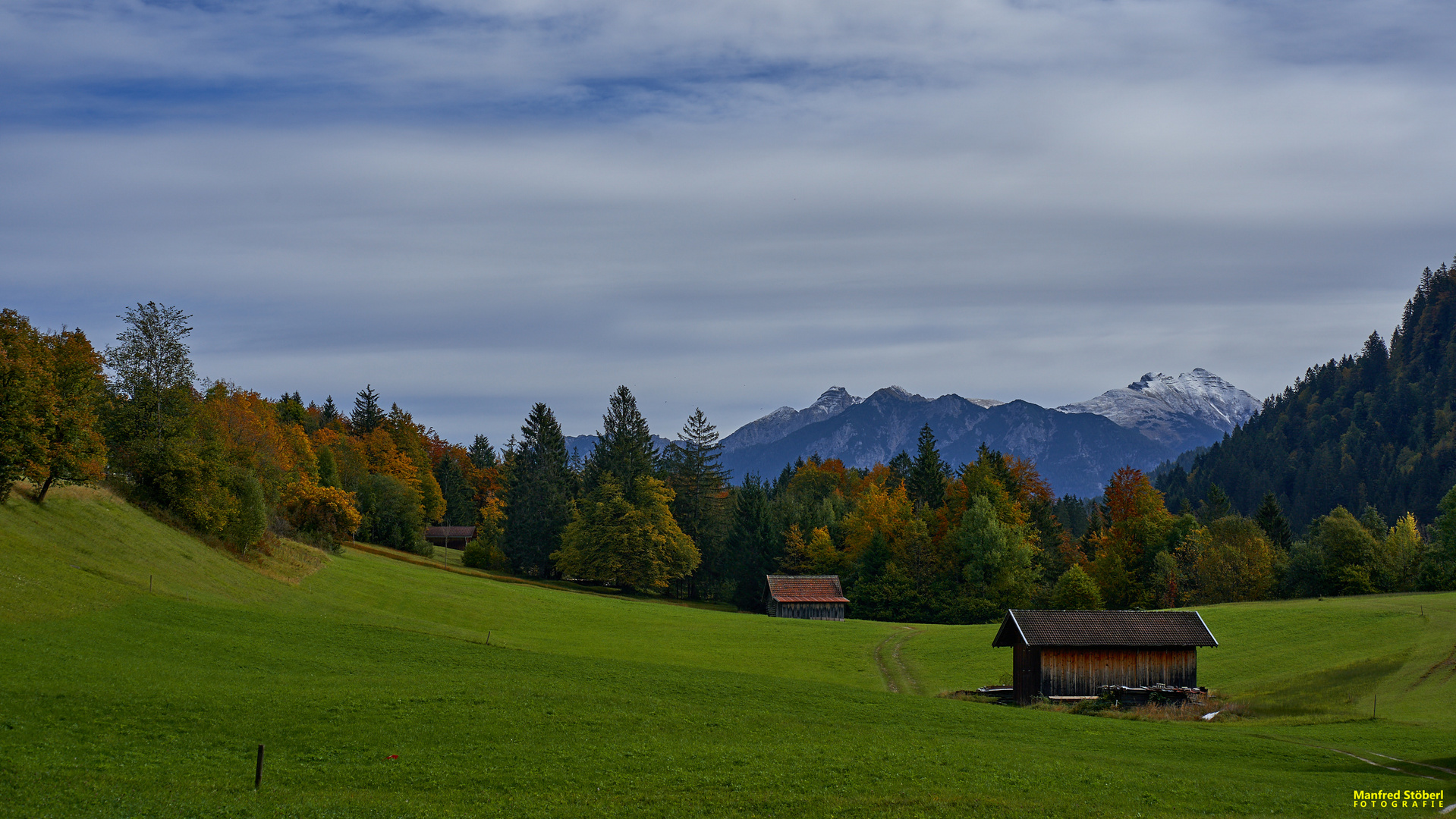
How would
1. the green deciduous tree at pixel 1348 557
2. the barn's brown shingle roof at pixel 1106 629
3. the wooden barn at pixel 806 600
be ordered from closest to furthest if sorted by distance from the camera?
the barn's brown shingle roof at pixel 1106 629
the green deciduous tree at pixel 1348 557
the wooden barn at pixel 806 600

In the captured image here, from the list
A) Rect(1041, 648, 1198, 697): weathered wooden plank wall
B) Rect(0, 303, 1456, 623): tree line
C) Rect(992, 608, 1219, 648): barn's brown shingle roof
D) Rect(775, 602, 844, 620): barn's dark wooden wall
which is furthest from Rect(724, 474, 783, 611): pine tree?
Rect(1041, 648, 1198, 697): weathered wooden plank wall

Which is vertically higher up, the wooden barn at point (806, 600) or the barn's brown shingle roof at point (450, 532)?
the barn's brown shingle roof at point (450, 532)

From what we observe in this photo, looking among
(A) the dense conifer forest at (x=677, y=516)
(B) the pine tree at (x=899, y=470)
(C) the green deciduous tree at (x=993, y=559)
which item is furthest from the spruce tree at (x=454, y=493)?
(C) the green deciduous tree at (x=993, y=559)

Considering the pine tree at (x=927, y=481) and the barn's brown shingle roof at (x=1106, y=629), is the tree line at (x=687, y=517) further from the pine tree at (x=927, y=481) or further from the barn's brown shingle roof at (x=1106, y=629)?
the barn's brown shingle roof at (x=1106, y=629)

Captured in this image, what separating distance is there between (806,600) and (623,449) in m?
33.7

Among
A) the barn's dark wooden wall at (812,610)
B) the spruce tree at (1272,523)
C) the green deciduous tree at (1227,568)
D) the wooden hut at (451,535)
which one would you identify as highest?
the spruce tree at (1272,523)

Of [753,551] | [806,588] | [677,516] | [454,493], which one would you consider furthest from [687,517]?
[454,493]

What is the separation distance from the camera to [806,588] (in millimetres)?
97688

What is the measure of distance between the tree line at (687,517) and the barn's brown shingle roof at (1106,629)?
123 feet

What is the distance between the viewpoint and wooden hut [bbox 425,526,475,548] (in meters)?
138

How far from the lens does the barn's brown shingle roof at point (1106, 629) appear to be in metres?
48.2

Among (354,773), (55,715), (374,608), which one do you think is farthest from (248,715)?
Answer: (374,608)

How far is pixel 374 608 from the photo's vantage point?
5866 centimetres

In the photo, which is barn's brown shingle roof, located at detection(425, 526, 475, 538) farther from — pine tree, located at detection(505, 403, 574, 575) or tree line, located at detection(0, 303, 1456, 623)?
pine tree, located at detection(505, 403, 574, 575)
